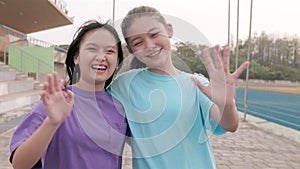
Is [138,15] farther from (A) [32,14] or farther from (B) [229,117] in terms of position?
(A) [32,14]

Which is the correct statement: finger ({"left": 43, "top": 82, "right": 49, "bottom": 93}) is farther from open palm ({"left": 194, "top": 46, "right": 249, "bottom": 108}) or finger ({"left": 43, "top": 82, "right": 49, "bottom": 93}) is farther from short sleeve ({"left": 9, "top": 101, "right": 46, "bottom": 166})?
Result: open palm ({"left": 194, "top": 46, "right": 249, "bottom": 108})

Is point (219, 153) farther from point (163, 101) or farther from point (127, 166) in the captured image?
point (163, 101)

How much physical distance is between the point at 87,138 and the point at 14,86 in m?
7.39

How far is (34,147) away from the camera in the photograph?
0.88m

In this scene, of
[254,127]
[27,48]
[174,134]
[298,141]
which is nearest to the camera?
[174,134]

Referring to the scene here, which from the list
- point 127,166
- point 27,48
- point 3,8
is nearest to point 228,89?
point 127,166

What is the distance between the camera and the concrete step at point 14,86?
6762 mm

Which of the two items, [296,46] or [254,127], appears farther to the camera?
[296,46]

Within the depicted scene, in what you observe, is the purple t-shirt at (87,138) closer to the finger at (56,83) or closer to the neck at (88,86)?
the neck at (88,86)

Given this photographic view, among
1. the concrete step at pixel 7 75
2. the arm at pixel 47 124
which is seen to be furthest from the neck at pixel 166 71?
the concrete step at pixel 7 75

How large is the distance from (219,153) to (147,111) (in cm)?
293

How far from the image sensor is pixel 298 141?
4.66 m

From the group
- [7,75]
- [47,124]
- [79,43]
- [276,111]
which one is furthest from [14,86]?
[276,111]

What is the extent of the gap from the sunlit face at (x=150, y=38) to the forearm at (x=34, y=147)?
0.40 meters
